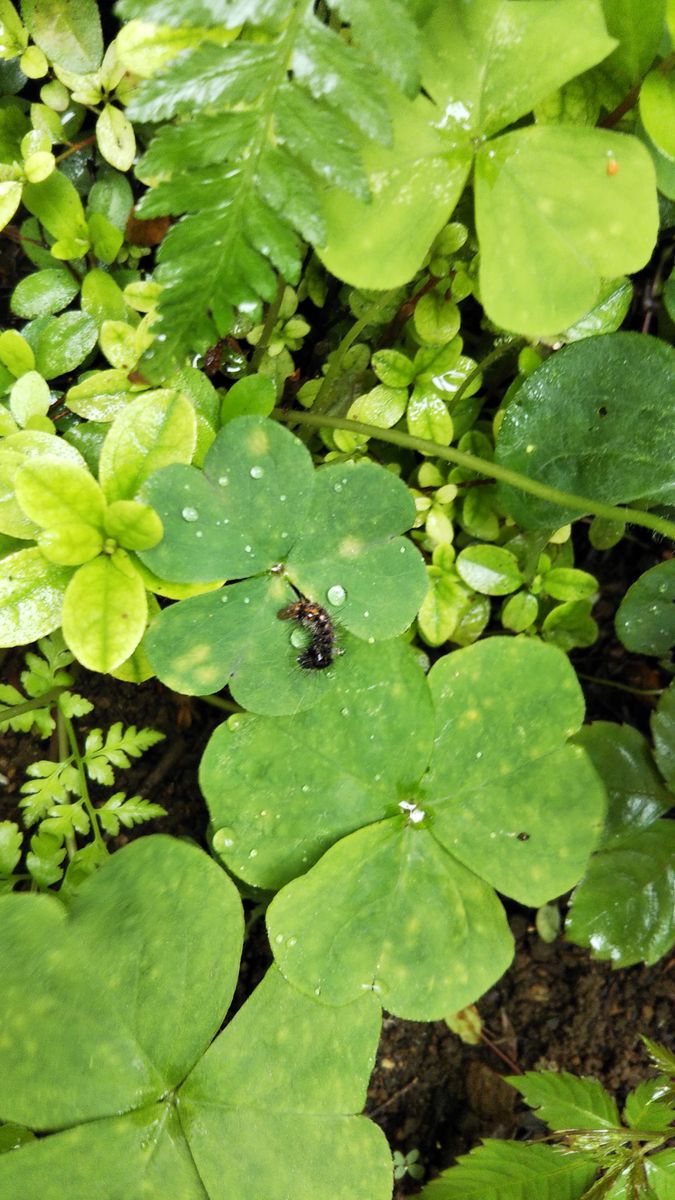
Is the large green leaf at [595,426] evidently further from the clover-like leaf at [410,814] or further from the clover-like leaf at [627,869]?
the clover-like leaf at [627,869]

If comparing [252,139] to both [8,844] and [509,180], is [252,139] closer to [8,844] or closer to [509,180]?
[509,180]

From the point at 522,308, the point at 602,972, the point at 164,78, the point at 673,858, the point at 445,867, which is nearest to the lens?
the point at 164,78

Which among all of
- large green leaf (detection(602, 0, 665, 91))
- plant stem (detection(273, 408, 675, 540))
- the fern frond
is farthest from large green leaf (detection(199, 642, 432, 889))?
large green leaf (detection(602, 0, 665, 91))

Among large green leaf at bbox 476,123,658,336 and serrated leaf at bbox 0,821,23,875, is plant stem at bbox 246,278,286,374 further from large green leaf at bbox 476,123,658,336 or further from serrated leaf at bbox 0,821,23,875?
serrated leaf at bbox 0,821,23,875

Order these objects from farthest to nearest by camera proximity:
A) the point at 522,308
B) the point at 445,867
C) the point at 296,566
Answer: the point at 445,867
the point at 296,566
the point at 522,308

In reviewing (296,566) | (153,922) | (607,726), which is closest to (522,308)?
(296,566)

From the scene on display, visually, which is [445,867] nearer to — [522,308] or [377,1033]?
[377,1033]

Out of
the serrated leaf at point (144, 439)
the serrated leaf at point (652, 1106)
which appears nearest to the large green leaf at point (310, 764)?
the serrated leaf at point (144, 439)
